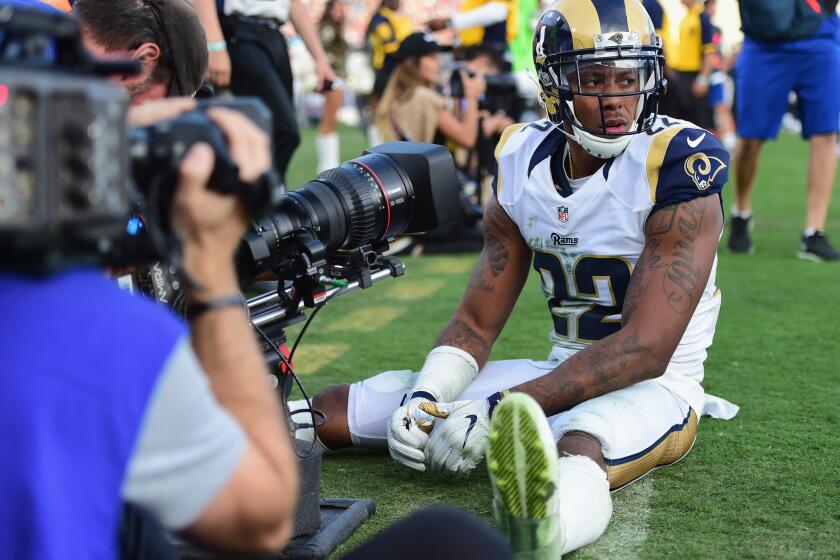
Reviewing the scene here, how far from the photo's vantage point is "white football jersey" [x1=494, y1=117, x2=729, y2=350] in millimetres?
2643

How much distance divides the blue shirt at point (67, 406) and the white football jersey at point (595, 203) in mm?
1783

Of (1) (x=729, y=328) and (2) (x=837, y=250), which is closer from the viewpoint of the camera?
(1) (x=729, y=328)

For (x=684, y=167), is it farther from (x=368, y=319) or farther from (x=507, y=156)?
(x=368, y=319)

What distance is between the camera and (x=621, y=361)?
2.53 m

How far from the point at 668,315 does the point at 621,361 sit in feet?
0.50

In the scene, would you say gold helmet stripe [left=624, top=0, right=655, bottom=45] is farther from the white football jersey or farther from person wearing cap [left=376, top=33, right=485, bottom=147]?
person wearing cap [left=376, top=33, right=485, bottom=147]

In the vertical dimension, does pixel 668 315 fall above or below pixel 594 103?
below

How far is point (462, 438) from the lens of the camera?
2.43 metres

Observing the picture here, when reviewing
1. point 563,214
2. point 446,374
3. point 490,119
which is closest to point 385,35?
point 490,119

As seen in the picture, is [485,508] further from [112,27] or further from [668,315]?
[112,27]

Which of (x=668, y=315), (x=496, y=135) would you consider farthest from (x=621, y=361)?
(x=496, y=135)

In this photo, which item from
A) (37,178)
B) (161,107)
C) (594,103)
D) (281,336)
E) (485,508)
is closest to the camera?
(37,178)

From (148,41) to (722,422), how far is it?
190cm

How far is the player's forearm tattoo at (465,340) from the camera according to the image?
116 inches
